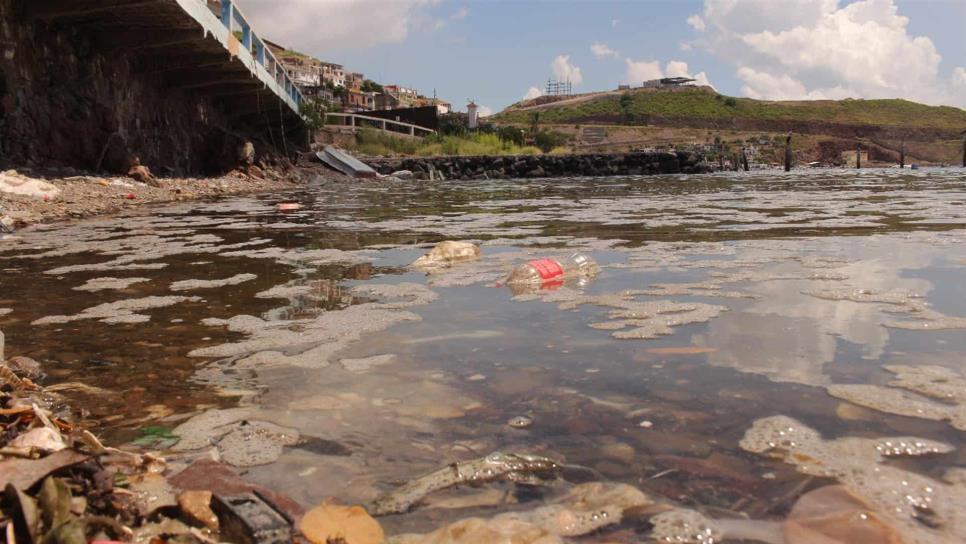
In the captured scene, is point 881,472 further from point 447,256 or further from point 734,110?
point 734,110

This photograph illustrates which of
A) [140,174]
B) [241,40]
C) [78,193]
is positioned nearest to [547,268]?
[78,193]

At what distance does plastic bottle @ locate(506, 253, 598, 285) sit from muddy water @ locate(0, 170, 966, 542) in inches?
6.0

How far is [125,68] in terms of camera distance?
13656 mm

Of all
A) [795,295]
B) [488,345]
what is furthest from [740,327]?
[488,345]

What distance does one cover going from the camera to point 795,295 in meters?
3.28

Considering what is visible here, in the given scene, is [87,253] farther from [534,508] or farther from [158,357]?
[534,508]

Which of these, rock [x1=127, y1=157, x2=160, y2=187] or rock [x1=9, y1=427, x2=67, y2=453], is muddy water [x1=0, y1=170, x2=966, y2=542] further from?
rock [x1=127, y1=157, x2=160, y2=187]

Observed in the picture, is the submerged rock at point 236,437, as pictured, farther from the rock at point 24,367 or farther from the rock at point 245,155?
the rock at point 245,155

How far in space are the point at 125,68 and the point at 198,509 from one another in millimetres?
14654

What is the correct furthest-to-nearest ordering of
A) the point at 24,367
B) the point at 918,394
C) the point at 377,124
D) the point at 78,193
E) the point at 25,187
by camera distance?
the point at 377,124 → the point at 78,193 → the point at 25,187 → the point at 24,367 → the point at 918,394

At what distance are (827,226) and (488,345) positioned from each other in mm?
5254

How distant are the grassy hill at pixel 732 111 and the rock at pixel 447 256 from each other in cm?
8195

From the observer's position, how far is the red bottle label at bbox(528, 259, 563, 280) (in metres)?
3.86

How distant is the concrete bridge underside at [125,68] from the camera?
10.3 metres
